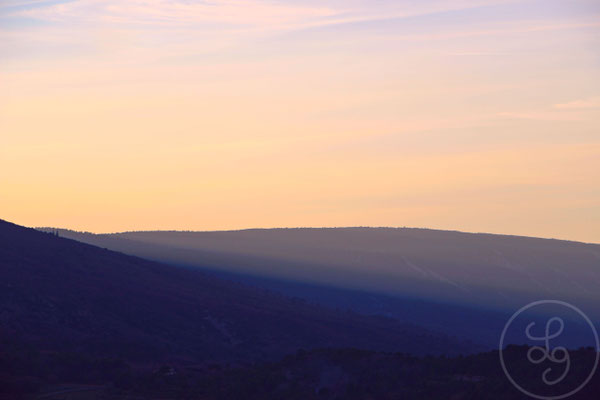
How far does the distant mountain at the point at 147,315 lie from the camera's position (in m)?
81.3

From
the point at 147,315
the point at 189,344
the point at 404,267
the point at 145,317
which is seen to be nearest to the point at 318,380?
the point at 189,344

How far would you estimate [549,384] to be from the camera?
4872cm

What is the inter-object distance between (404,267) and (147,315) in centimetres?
6404

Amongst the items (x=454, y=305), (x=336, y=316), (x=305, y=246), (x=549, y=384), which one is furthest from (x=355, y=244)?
(x=549, y=384)

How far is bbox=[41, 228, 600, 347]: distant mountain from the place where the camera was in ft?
420

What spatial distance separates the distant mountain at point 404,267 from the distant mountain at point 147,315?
69.9ft

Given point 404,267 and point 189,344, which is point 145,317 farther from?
point 404,267

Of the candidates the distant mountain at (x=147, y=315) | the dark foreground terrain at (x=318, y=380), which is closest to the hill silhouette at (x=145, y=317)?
the distant mountain at (x=147, y=315)

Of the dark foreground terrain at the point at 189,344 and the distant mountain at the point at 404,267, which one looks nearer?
the dark foreground terrain at the point at 189,344

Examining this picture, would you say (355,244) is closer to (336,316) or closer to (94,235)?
(94,235)

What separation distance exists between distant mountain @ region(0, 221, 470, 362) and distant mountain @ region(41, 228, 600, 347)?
21310 mm

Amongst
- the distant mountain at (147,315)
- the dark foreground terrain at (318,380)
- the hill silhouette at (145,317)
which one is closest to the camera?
the dark foreground terrain at (318,380)

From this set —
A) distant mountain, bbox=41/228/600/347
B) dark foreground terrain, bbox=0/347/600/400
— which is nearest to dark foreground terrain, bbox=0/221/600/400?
dark foreground terrain, bbox=0/347/600/400

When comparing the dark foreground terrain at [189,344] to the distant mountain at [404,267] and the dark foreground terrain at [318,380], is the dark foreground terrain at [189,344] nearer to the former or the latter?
the dark foreground terrain at [318,380]
